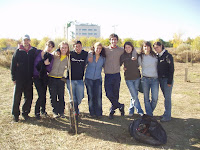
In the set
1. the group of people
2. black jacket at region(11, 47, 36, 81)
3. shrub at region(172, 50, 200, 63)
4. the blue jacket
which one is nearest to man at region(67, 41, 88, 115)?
the group of people

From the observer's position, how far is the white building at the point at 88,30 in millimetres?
101562

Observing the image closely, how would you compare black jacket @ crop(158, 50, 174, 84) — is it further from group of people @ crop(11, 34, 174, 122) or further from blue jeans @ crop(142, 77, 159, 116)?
blue jeans @ crop(142, 77, 159, 116)

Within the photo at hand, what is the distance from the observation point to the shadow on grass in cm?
362

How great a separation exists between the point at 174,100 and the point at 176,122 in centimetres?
222

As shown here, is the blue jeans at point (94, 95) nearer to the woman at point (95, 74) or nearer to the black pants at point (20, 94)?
the woman at point (95, 74)

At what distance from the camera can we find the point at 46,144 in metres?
3.49

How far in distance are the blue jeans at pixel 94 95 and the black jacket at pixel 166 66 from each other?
151 centimetres

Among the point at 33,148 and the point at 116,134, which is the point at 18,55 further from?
the point at 116,134

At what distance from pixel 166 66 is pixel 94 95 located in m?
1.92

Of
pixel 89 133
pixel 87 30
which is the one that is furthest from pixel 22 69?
pixel 87 30

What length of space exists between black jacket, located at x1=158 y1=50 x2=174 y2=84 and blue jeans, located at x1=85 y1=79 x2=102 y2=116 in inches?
59.6

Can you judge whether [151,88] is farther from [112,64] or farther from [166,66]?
[112,64]

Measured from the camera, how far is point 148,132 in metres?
3.69

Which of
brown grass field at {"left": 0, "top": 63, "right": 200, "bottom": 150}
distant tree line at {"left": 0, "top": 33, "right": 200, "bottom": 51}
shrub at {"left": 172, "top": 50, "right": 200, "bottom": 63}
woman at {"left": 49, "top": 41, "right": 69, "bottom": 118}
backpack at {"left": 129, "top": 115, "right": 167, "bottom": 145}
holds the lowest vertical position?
brown grass field at {"left": 0, "top": 63, "right": 200, "bottom": 150}
